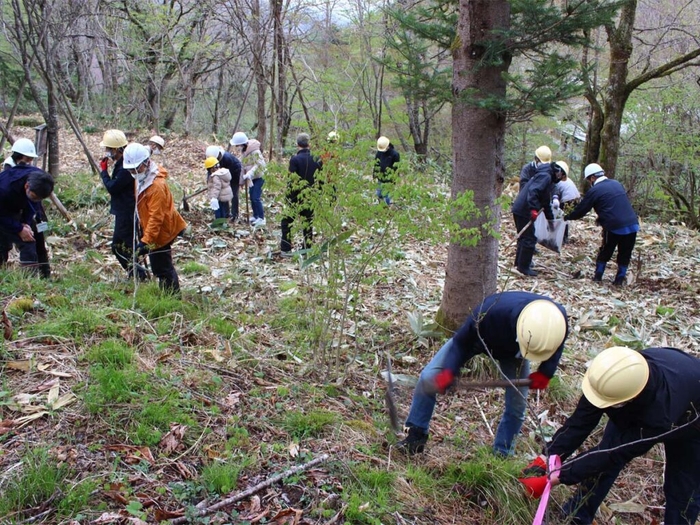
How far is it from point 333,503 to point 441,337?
2.51 metres

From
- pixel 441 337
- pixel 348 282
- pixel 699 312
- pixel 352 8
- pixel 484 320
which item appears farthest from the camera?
pixel 352 8

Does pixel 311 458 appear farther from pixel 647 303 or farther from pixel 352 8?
pixel 352 8

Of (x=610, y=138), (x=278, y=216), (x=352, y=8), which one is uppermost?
(x=352, y=8)

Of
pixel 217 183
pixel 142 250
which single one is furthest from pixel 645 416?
pixel 217 183

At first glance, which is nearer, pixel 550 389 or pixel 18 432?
pixel 18 432

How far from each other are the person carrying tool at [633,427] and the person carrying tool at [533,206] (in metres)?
4.56

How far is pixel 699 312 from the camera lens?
677cm

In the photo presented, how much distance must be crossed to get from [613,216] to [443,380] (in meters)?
5.19

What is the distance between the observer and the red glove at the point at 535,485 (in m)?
3.22

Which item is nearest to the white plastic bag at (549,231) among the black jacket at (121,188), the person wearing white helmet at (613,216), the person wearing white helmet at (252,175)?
the person wearing white helmet at (613,216)

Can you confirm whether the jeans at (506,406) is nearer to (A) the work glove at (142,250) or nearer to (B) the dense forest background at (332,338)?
(B) the dense forest background at (332,338)

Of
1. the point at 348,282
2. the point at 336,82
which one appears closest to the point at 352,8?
the point at 336,82

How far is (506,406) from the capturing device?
148 inches

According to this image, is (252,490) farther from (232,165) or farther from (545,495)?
(232,165)
